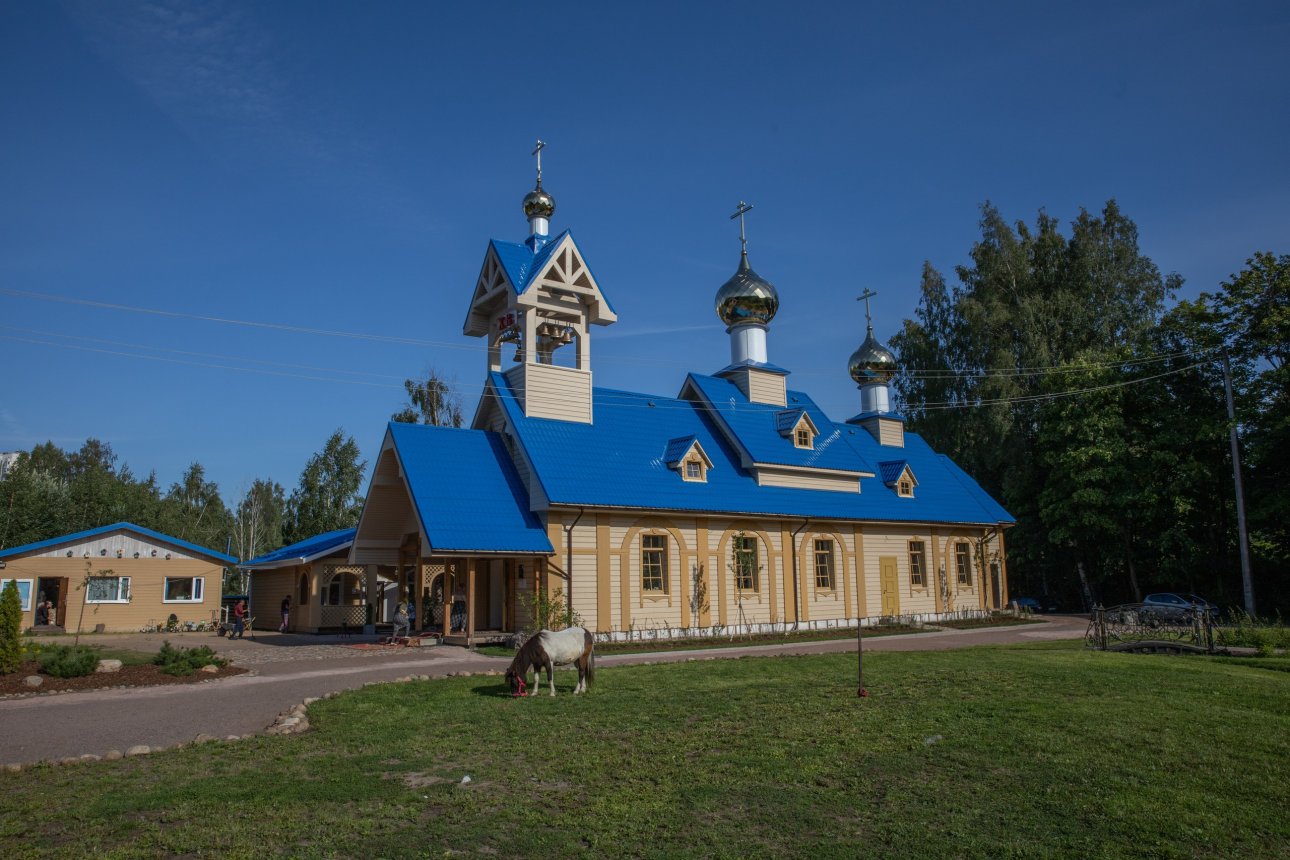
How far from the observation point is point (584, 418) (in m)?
26.5

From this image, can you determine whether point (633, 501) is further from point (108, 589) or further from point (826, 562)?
point (108, 589)

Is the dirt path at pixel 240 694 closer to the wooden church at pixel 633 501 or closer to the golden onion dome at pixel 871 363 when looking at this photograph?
the wooden church at pixel 633 501

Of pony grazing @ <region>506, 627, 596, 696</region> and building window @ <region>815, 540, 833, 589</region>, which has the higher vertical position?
building window @ <region>815, 540, 833, 589</region>

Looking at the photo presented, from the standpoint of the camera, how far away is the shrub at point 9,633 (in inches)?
621

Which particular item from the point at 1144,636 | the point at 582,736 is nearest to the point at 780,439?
the point at 1144,636

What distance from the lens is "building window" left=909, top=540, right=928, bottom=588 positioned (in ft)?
105

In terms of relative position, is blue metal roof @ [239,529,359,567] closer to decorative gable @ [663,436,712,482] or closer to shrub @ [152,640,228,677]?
decorative gable @ [663,436,712,482]

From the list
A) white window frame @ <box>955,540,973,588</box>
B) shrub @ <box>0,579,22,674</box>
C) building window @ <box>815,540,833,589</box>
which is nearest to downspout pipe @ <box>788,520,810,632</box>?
building window @ <box>815,540,833,589</box>

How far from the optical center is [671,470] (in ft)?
86.8

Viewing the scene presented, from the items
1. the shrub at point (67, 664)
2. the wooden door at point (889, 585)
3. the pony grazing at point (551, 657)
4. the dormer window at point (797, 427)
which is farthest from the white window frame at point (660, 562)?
the shrub at point (67, 664)

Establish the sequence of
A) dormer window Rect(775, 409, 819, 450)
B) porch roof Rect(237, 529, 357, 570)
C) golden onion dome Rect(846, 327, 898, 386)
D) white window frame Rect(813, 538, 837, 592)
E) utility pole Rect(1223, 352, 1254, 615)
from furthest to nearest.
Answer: golden onion dome Rect(846, 327, 898, 386) → dormer window Rect(775, 409, 819, 450) → utility pole Rect(1223, 352, 1254, 615) → white window frame Rect(813, 538, 837, 592) → porch roof Rect(237, 529, 357, 570)

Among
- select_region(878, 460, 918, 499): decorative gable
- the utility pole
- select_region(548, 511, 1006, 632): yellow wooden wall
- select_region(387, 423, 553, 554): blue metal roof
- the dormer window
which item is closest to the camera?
select_region(387, 423, 553, 554): blue metal roof

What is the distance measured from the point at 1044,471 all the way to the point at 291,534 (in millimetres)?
37890

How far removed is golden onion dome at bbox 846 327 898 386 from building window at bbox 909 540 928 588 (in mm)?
8398
